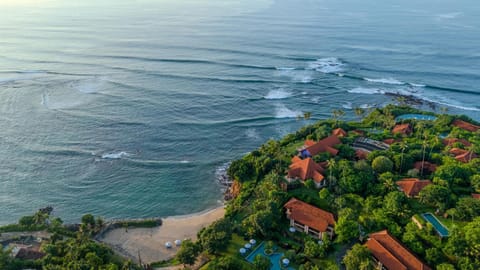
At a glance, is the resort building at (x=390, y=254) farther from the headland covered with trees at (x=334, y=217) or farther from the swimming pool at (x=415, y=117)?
the swimming pool at (x=415, y=117)

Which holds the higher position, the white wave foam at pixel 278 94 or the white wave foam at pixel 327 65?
the white wave foam at pixel 327 65

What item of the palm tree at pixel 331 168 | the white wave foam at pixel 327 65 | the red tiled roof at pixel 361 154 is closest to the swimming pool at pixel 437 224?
the palm tree at pixel 331 168

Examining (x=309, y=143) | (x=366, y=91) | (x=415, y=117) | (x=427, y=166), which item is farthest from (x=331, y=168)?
(x=366, y=91)

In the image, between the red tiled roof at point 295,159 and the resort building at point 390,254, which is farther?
the red tiled roof at point 295,159

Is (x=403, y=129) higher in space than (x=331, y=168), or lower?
higher

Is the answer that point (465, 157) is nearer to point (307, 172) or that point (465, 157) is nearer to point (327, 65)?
point (307, 172)

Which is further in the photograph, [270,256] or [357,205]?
[357,205]
